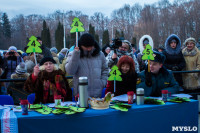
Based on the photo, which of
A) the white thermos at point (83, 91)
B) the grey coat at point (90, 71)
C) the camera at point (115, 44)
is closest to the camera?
the white thermos at point (83, 91)

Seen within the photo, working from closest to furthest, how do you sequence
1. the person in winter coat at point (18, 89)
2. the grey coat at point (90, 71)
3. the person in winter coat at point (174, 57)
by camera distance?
the grey coat at point (90, 71), the person in winter coat at point (18, 89), the person in winter coat at point (174, 57)

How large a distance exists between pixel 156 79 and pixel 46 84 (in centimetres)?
162

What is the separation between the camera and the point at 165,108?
279cm

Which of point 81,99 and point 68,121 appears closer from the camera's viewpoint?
point 68,121

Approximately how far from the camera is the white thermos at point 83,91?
8.14 ft

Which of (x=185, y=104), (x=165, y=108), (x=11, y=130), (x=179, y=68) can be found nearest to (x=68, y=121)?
(x=11, y=130)

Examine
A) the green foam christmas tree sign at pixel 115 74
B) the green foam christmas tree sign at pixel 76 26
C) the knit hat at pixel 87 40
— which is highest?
the green foam christmas tree sign at pixel 76 26

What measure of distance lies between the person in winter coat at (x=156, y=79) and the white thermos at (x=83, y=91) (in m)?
1.12

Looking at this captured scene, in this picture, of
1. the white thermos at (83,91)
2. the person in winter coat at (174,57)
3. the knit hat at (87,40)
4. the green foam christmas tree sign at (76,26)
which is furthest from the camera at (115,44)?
the white thermos at (83,91)

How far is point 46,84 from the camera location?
3164 mm

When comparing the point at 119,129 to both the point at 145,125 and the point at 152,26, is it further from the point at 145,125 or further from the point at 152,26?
the point at 152,26

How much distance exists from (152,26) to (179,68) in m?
37.8

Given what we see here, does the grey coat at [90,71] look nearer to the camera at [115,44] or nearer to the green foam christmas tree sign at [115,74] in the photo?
the green foam christmas tree sign at [115,74]

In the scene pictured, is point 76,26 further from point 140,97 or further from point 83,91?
point 140,97
